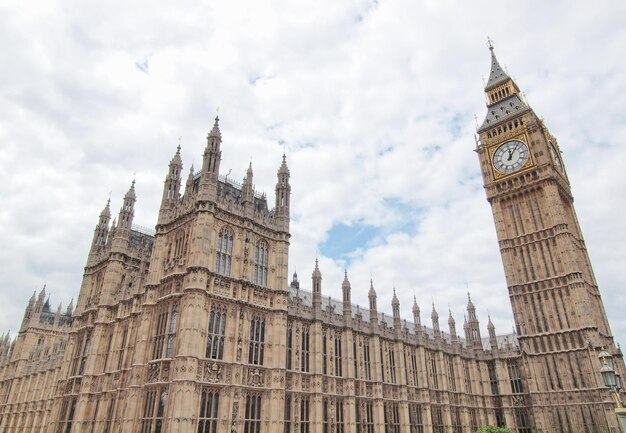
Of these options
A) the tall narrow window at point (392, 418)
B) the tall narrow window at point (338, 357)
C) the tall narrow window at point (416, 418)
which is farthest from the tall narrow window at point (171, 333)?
the tall narrow window at point (416, 418)

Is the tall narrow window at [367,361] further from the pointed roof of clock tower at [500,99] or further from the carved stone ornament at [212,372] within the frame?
the pointed roof of clock tower at [500,99]

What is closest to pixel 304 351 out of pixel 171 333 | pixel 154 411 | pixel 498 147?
pixel 171 333

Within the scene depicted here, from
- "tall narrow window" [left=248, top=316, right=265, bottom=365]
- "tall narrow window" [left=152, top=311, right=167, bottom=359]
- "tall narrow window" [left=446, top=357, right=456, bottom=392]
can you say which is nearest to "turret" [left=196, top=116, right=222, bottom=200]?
"tall narrow window" [left=152, top=311, right=167, bottom=359]

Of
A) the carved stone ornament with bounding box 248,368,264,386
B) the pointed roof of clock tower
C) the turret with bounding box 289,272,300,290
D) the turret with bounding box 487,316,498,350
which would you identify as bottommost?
the carved stone ornament with bounding box 248,368,264,386

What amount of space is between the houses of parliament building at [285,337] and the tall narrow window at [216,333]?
15 centimetres

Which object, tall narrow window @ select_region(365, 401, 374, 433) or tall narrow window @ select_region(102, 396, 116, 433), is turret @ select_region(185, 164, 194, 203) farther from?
tall narrow window @ select_region(365, 401, 374, 433)

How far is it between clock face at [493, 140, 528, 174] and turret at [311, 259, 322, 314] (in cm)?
4171

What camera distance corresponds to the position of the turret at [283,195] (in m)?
44.6

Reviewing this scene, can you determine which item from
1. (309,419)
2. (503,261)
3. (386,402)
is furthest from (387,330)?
(503,261)

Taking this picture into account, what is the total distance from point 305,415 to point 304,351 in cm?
545

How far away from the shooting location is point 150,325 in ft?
127

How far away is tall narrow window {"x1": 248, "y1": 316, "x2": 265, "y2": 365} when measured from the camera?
123 feet

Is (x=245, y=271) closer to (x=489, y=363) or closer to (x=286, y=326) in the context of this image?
(x=286, y=326)

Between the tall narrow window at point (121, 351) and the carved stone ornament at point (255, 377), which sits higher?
the tall narrow window at point (121, 351)
